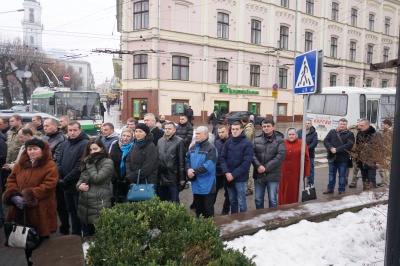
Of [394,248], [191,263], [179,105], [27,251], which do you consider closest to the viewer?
[394,248]

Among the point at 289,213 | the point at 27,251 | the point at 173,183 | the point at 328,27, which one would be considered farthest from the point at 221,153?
the point at 328,27

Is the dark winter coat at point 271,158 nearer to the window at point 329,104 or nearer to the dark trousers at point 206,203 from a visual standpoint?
the dark trousers at point 206,203

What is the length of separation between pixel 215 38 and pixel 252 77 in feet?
19.4

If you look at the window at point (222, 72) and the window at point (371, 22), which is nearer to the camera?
the window at point (222, 72)

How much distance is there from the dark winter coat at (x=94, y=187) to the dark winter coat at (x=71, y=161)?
0.57 metres

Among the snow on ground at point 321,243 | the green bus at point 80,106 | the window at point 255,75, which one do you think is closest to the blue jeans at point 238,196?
the snow on ground at point 321,243

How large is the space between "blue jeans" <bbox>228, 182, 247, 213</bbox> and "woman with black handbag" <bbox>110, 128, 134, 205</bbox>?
189cm

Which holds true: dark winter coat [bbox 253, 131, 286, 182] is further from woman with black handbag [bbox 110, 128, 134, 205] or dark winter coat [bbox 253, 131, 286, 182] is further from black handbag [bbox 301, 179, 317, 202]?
woman with black handbag [bbox 110, 128, 134, 205]

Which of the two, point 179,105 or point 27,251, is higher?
point 179,105

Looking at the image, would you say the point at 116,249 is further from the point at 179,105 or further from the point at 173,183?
the point at 179,105

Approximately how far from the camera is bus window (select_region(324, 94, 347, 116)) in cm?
1742

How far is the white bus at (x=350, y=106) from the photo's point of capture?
17.2 m

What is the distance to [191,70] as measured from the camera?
30250 millimetres

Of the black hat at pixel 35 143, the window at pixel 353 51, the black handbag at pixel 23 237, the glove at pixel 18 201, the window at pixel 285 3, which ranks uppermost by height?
the window at pixel 285 3
